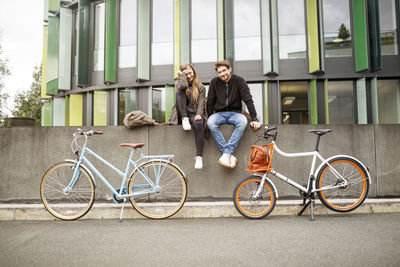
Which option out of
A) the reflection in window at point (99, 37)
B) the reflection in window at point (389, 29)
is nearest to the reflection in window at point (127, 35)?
the reflection in window at point (99, 37)

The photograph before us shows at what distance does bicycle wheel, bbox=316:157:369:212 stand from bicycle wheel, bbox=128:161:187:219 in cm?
203

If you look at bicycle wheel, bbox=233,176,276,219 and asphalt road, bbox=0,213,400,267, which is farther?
bicycle wheel, bbox=233,176,276,219

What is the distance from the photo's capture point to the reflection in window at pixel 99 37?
15.1m

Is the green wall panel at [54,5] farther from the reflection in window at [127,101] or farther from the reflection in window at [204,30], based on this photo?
the reflection in window at [204,30]

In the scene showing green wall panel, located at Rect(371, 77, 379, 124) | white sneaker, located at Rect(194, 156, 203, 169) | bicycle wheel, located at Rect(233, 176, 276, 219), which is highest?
green wall panel, located at Rect(371, 77, 379, 124)

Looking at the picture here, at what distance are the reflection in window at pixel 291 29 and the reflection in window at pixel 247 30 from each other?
1002 millimetres

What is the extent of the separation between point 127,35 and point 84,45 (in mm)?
2524

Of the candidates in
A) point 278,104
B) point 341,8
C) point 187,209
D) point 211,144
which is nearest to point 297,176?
point 211,144

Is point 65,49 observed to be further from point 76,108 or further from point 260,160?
point 260,160

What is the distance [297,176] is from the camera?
5125 millimetres

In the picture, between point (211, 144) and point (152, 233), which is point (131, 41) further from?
point (152, 233)

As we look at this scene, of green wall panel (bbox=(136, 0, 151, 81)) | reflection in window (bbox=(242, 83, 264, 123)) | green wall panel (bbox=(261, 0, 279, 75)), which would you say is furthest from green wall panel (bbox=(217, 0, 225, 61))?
green wall panel (bbox=(136, 0, 151, 81))

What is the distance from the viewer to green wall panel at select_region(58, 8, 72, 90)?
53.5 feet

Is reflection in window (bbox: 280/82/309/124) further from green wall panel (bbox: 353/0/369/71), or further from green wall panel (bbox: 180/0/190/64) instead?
green wall panel (bbox: 180/0/190/64)
